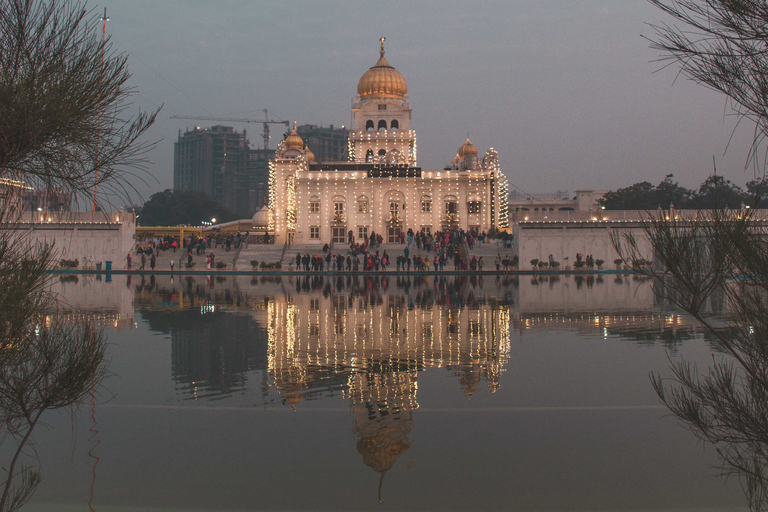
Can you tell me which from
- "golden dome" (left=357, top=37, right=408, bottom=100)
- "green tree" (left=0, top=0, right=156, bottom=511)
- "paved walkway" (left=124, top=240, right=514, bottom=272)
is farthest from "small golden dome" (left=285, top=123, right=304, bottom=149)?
"green tree" (left=0, top=0, right=156, bottom=511)

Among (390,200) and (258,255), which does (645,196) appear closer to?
(390,200)

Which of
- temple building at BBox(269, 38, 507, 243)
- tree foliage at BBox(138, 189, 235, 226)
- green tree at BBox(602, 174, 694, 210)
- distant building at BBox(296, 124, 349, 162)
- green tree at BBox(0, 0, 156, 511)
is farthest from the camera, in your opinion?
distant building at BBox(296, 124, 349, 162)

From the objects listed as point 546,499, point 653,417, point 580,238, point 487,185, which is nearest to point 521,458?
point 546,499

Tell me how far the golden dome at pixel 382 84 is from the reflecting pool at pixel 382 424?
174 feet

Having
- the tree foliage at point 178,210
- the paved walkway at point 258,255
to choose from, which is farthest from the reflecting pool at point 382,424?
the tree foliage at point 178,210

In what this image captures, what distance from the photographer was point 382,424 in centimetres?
793

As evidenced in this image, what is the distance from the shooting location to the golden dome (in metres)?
66.1

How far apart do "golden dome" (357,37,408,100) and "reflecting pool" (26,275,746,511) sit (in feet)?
174

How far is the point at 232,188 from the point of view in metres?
174

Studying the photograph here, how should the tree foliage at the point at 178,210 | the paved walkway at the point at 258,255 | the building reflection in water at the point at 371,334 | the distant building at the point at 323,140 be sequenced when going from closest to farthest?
the building reflection in water at the point at 371,334, the paved walkway at the point at 258,255, the tree foliage at the point at 178,210, the distant building at the point at 323,140

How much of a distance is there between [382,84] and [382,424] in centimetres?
6112

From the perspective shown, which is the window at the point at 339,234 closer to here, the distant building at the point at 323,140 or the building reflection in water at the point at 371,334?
the building reflection in water at the point at 371,334

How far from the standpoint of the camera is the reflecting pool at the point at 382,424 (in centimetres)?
611

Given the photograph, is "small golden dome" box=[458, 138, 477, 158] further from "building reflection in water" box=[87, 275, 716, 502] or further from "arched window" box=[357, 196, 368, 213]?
"building reflection in water" box=[87, 275, 716, 502]
